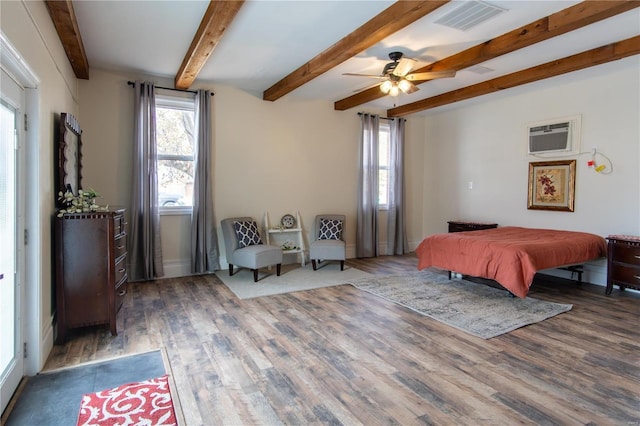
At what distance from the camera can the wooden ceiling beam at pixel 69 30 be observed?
2.70 meters

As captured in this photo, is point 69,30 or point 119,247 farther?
point 119,247

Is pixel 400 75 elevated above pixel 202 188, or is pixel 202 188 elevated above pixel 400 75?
pixel 400 75

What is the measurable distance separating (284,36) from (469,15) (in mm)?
1713

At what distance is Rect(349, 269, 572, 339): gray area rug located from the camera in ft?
10.8

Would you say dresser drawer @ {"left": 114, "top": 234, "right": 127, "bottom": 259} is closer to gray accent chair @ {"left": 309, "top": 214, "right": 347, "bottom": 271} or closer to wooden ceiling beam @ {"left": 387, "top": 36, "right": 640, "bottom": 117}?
gray accent chair @ {"left": 309, "top": 214, "right": 347, "bottom": 271}

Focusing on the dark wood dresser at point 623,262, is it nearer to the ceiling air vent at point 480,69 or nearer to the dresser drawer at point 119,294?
the ceiling air vent at point 480,69

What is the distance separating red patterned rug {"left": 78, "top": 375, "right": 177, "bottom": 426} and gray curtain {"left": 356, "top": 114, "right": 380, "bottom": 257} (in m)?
4.63

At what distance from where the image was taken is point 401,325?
328 cm

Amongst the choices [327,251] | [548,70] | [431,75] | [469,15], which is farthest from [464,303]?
[548,70]

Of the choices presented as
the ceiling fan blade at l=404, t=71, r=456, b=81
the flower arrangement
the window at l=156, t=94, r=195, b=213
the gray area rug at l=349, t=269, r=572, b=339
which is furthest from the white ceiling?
the gray area rug at l=349, t=269, r=572, b=339

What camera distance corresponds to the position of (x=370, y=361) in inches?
102

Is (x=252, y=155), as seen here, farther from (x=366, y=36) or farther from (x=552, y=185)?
(x=552, y=185)

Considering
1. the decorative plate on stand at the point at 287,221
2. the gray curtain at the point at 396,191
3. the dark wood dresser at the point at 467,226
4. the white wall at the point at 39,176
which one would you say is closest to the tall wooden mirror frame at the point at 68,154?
the white wall at the point at 39,176

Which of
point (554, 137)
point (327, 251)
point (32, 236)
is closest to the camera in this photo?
point (32, 236)
